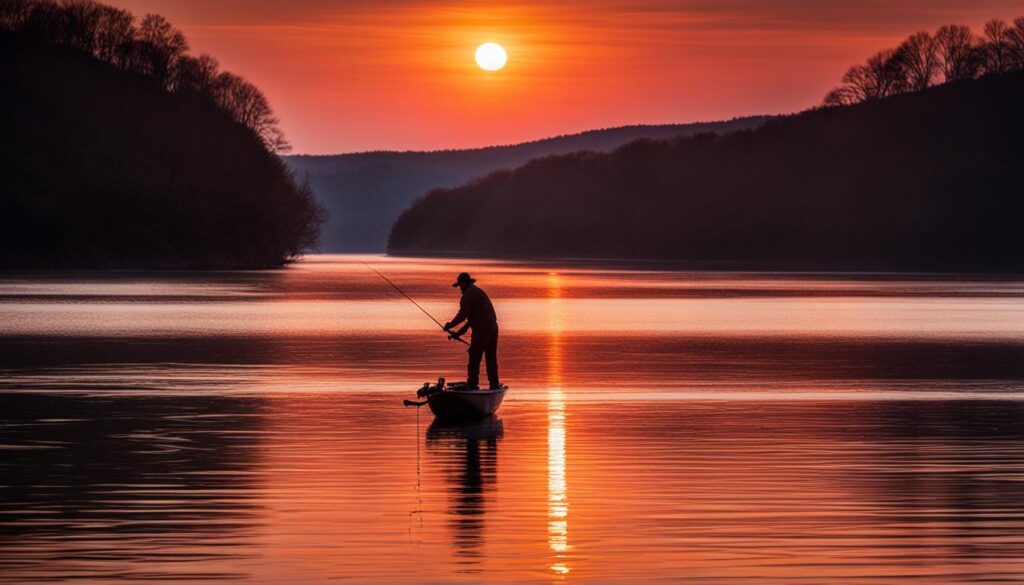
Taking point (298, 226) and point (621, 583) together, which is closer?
point (621, 583)

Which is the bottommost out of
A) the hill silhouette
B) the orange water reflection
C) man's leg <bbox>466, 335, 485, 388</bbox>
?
the orange water reflection

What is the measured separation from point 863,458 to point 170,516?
1045 cm

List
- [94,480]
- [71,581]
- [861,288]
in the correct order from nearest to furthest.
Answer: [71,581] → [94,480] → [861,288]

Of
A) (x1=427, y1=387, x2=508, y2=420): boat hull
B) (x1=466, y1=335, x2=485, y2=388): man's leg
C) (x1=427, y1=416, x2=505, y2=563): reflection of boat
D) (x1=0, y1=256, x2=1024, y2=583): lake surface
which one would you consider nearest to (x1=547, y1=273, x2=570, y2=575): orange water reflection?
(x1=0, y1=256, x2=1024, y2=583): lake surface

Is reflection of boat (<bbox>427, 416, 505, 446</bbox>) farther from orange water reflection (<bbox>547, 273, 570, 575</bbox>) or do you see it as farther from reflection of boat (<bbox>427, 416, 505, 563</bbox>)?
orange water reflection (<bbox>547, 273, 570, 575</bbox>)

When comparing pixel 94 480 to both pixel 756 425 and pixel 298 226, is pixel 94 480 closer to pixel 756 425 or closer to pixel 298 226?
pixel 756 425

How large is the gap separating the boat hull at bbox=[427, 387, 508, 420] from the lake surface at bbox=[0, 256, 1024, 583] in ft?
1.16

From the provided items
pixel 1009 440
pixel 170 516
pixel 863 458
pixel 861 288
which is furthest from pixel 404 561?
pixel 861 288

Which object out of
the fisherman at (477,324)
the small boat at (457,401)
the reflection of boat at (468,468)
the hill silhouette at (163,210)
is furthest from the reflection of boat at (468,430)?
the hill silhouette at (163,210)

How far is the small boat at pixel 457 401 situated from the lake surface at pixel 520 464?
360mm

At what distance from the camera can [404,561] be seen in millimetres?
17688

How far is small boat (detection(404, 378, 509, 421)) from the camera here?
30.6 m

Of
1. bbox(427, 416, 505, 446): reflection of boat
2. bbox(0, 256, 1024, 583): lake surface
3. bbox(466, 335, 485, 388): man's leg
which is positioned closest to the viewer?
bbox(0, 256, 1024, 583): lake surface

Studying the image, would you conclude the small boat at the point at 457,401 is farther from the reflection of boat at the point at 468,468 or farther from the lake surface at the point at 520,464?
the lake surface at the point at 520,464
